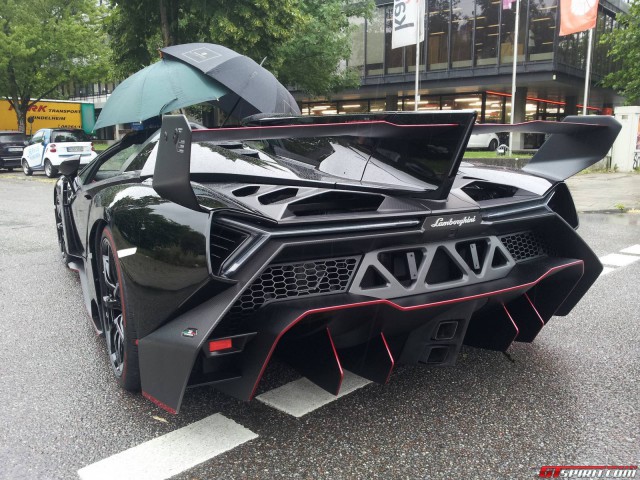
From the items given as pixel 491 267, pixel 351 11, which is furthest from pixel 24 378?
pixel 351 11

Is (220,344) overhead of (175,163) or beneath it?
beneath

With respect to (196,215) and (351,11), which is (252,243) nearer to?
(196,215)

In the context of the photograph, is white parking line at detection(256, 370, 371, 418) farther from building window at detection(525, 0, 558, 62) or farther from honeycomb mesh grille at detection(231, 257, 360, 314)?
building window at detection(525, 0, 558, 62)

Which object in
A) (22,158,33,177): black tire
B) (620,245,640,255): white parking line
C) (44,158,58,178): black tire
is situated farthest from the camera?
(22,158,33,177): black tire

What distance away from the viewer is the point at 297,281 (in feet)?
6.89

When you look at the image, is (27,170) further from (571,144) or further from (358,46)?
(571,144)

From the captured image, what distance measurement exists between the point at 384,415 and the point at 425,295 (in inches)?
24.0

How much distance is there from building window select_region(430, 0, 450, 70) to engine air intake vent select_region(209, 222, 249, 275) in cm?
2911

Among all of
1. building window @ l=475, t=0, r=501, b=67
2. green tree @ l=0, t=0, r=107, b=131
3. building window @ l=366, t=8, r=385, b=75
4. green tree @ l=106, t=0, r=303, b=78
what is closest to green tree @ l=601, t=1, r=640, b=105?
building window @ l=475, t=0, r=501, b=67

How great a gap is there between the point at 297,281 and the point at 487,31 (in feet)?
93.4

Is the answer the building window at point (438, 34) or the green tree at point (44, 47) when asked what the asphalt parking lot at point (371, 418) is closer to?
the building window at point (438, 34)

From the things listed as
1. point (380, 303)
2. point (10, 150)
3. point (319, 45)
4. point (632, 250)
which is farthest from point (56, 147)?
point (380, 303)

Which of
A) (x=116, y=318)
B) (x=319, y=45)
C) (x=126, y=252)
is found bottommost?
(x=116, y=318)

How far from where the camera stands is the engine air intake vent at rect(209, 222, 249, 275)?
1.99m
